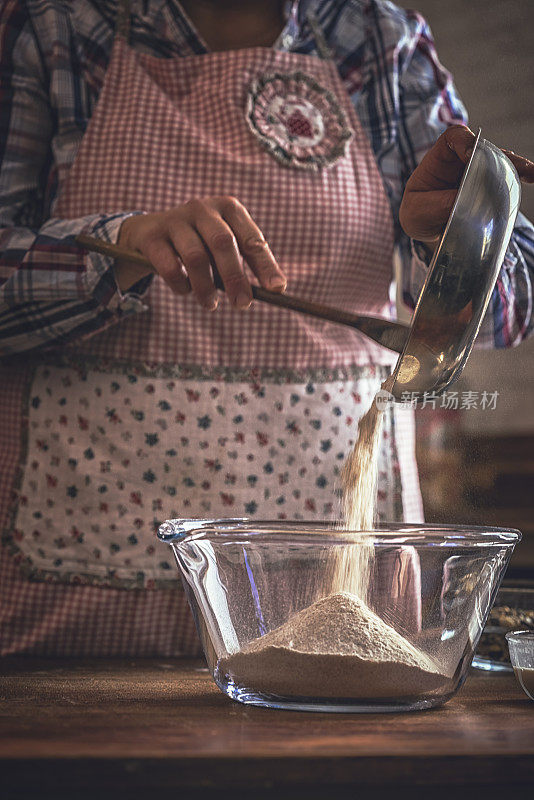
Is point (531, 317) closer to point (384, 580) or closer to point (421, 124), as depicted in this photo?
point (421, 124)

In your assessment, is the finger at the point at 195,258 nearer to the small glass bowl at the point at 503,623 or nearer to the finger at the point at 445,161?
the finger at the point at 445,161

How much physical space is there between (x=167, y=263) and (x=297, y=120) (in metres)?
0.28

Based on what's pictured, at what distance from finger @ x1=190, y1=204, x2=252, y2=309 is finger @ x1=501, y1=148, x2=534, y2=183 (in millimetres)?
176

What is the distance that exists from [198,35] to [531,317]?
396 mm

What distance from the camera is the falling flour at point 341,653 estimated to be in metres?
0.44

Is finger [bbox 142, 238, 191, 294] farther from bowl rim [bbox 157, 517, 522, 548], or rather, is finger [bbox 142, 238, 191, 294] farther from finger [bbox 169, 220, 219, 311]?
bowl rim [bbox 157, 517, 522, 548]

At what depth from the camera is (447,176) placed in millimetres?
573

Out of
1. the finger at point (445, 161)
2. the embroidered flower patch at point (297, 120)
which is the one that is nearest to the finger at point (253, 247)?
the finger at point (445, 161)

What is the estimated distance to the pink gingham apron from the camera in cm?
73

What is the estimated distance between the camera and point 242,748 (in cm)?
34

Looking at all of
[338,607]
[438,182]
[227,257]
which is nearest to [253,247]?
[227,257]

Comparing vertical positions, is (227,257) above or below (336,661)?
above

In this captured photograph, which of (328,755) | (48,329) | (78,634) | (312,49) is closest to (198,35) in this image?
(312,49)

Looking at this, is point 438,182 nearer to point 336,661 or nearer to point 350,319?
point 350,319
